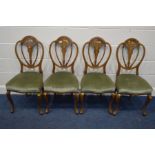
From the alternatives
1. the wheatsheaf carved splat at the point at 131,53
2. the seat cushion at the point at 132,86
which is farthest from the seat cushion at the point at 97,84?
the wheatsheaf carved splat at the point at 131,53

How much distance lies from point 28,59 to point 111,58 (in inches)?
44.9

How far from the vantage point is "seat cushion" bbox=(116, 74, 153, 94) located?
7.62 feet

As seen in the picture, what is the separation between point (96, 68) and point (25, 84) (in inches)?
38.7

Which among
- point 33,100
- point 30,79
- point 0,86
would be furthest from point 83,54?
point 0,86

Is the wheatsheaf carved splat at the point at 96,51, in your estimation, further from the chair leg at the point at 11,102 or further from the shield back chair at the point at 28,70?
the chair leg at the point at 11,102

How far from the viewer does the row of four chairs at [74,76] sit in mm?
2338

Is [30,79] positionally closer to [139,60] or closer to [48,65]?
[48,65]

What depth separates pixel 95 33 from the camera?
256 centimetres

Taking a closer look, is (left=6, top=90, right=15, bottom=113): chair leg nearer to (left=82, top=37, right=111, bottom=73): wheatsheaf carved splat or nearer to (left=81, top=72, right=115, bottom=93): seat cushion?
(left=81, top=72, right=115, bottom=93): seat cushion

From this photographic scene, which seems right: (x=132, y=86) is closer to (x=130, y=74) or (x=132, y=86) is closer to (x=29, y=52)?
(x=130, y=74)

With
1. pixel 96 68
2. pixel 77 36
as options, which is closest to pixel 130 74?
pixel 96 68

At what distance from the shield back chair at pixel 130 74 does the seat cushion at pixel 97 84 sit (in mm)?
114

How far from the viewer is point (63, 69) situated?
277 centimetres

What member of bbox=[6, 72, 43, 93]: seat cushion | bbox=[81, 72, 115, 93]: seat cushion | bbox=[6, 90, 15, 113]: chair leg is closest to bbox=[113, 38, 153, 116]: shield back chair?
bbox=[81, 72, 115, 93]: seat cushion
